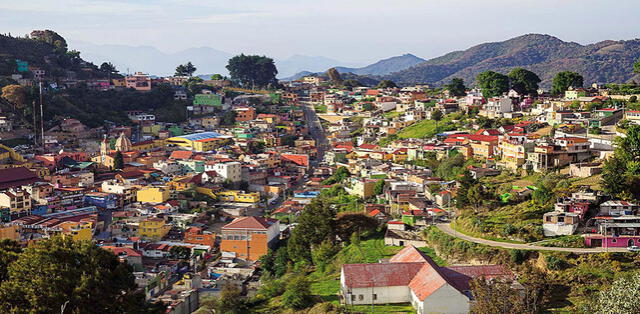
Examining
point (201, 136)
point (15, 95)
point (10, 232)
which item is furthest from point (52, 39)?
point (10, 232)

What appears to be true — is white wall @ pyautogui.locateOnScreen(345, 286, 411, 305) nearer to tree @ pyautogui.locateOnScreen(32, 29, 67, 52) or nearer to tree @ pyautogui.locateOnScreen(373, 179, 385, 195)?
tree @ pyautogui.locateOnScreen(373, 179, 385, 195)

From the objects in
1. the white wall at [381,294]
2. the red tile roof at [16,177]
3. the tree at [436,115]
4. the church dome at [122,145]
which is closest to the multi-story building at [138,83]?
the church dome at [122,145]

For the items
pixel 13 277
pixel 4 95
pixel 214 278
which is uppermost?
pixel 4 95

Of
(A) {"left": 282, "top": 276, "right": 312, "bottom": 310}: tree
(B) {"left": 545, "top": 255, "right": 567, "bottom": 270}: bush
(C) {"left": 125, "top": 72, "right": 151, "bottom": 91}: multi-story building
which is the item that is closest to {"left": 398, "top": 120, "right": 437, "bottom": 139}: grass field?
(B) {"left": 545, "top": 255, "right": 567, "bottom": 270}: bush

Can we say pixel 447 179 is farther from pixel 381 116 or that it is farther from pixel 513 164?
pixel 381 116

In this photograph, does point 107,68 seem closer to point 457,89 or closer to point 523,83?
point 457,89

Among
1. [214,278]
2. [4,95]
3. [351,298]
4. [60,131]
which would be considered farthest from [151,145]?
[351,298]
